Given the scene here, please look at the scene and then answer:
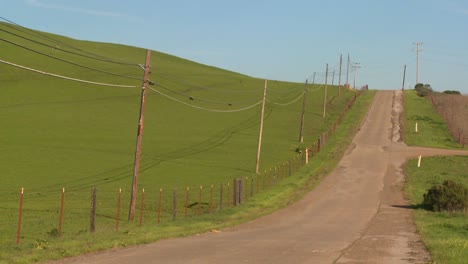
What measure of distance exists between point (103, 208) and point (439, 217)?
16153mm

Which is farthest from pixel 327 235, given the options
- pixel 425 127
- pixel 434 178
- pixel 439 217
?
pixel 425 127

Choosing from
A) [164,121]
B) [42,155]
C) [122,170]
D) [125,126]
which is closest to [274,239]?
[122,170]

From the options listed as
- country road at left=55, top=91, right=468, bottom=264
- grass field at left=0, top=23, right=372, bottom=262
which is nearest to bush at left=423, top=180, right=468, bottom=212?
country road at left=55, top=91, right=468, bottom=264

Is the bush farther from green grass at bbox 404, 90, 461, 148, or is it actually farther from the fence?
green grass at bbox 404, 90, 461, 148

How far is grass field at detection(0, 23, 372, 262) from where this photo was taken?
86.6 feet

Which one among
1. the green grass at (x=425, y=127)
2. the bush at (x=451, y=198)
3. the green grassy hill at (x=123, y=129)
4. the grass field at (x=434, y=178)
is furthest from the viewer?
the green grass at (x=425, y=127)

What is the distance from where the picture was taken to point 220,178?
47688mm

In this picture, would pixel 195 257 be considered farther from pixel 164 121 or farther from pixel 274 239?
pixel 164 121

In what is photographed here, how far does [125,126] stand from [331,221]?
45.7 meters

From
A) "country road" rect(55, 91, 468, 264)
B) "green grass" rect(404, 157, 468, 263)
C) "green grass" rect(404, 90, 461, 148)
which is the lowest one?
"country road" rect(55, 91, 468, 264)

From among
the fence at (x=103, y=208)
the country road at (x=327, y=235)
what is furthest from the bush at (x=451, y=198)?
the fence at (x=103, y=208)

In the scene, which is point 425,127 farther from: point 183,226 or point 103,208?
point 183,226

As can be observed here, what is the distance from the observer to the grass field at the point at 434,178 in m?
17.9

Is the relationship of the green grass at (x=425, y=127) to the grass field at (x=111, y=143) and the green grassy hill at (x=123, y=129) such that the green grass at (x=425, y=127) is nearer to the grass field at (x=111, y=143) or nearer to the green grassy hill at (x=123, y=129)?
the grass field at (x=111, y=143)
